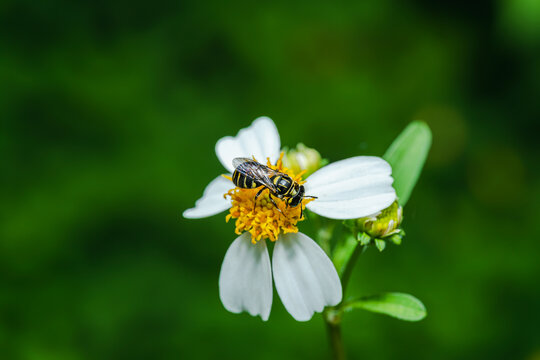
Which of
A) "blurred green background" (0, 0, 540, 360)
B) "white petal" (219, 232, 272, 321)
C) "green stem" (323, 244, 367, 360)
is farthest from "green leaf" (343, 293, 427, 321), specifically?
"blurred green background" (0, 0, 540, 360)

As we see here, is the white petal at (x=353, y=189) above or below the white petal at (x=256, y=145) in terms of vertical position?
below

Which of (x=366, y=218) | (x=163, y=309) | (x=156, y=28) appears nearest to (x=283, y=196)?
(x=366, y=218)

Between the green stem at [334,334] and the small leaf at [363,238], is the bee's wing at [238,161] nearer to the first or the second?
the small leaf at [363,238]

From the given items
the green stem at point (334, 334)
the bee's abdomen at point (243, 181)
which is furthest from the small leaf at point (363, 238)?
the bee's abdomen at point (243, 181)

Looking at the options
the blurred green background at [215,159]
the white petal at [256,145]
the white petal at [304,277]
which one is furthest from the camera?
the blurred green background at [215,159]

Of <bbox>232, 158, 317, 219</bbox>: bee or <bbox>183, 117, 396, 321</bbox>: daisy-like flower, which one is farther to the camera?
<bbox>232, 158, 317, 219</bbox>: bee

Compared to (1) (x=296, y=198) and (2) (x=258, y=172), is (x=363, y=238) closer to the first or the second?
(1) (x=296, y=198)

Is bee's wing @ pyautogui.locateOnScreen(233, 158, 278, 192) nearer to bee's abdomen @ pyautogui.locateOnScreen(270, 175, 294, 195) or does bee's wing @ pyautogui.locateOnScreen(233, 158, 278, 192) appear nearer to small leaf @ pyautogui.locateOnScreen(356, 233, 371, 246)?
bee's abdomen @ pyautogui.locateOnScreen(270, 175, 294, 195)
